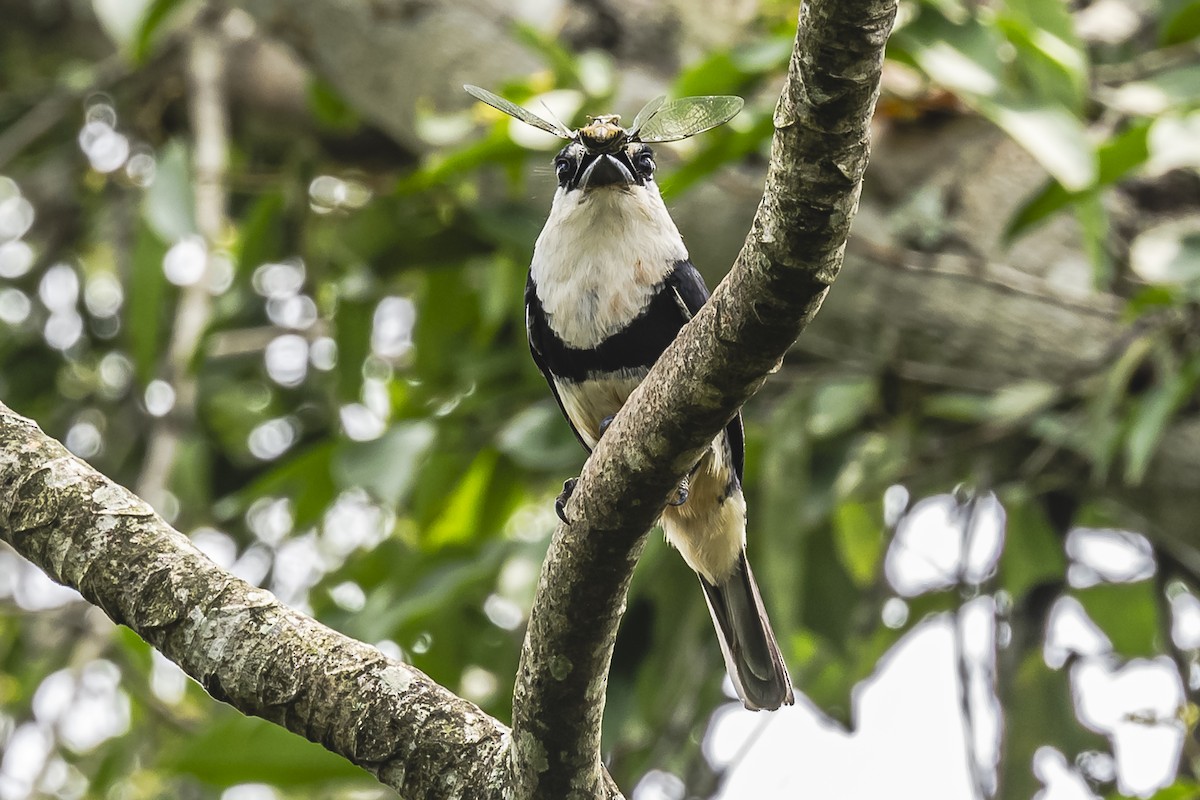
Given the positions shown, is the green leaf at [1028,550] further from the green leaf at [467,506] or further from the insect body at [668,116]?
the insect body at [668,116]

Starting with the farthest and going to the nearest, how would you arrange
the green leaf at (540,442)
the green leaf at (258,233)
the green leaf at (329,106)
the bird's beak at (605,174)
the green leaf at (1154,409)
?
the green leaf at (329,106) → the green leaf at (258,233) → the green leaf at (540,442) → the green leaf at (1154,409) → the bird's beak at (605,174)

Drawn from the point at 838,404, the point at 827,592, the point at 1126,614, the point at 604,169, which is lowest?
the point at 1126,614

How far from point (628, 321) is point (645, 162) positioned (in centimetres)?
38

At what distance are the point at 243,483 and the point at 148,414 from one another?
1.58 ft

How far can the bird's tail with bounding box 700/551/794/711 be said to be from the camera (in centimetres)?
275

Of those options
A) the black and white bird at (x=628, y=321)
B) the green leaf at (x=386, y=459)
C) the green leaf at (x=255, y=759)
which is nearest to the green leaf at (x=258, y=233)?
the green leaf at (x=386, y=459)

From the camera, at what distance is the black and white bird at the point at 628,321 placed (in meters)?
2.54

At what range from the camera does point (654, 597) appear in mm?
3607

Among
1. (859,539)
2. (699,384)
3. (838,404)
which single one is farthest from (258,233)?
(699,384)

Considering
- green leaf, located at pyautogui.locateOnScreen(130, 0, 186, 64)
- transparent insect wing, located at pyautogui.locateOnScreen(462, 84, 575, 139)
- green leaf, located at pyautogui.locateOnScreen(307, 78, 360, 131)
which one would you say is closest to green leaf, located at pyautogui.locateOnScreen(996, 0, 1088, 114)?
transparent insect wing, located at pyautogui.locateOnScreen(462, 84, 575, 139)

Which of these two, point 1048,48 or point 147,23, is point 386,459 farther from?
point 1048,48

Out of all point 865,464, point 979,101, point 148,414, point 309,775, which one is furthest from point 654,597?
point 148,414

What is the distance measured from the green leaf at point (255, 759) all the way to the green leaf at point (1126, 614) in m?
2.29

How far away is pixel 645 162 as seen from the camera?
108 inches
